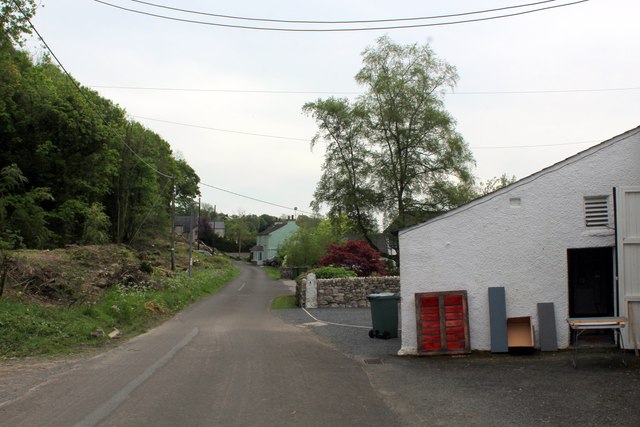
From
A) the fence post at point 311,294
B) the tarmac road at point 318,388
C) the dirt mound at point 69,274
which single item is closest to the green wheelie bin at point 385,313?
the tarmac road at point 318,388

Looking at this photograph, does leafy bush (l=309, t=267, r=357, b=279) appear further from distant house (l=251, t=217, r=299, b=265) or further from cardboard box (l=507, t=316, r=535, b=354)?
distant house (l=251, t=217, r=299, b=265)

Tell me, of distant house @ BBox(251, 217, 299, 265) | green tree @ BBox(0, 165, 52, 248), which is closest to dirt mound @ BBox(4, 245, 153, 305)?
green tree @ BBox(0, 165, 52, 248)

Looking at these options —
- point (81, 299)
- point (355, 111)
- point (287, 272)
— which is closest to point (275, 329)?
point (81, 299)

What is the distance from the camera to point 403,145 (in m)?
32.5

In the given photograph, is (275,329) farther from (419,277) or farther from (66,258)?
(66,258)

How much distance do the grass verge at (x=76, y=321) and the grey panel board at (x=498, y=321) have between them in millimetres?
9115

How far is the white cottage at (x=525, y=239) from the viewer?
34.4ft

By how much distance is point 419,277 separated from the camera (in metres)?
11.0

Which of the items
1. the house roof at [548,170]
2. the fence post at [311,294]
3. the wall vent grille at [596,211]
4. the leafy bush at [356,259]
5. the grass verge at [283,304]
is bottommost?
the grass verge at [283,304]

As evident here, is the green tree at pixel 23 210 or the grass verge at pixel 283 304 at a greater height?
the green tree at pixel 23 210

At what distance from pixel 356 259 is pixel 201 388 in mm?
21233

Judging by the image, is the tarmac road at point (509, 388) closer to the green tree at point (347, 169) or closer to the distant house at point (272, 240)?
the green tree at point (347, 169)

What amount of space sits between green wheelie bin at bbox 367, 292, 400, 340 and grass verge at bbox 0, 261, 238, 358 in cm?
688

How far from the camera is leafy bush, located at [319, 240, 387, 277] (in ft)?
95.5
